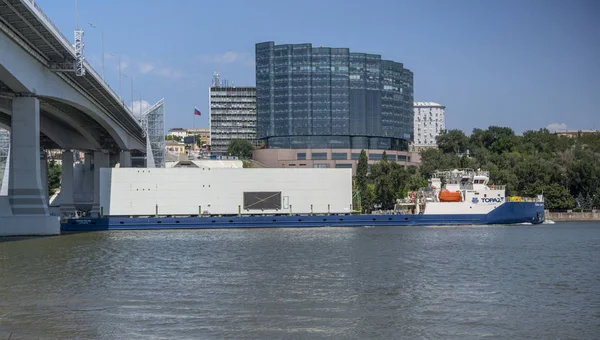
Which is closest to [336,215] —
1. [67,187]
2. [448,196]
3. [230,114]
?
[448,196]

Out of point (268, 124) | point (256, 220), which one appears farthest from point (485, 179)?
point (268, 124)

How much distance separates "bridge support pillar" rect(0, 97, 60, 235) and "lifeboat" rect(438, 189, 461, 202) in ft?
112

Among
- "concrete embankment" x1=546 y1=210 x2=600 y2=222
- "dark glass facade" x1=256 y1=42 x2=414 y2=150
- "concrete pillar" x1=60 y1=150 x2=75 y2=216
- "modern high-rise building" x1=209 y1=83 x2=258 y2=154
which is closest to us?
"concrete pillar" x1=60 y1=150 x2=75 y2=216

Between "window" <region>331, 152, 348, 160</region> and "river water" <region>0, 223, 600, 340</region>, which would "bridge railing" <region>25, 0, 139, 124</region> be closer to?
"river water" <region>0, 223, 600, 340</region>

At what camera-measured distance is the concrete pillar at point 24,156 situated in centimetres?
4600

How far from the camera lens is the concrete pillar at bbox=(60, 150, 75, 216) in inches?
2965

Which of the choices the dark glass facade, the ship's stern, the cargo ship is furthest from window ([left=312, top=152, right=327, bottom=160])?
the ship's stern

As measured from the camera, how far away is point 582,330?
1784 cm

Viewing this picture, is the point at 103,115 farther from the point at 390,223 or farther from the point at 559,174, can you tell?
the point at 559,174

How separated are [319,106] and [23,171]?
7898cm

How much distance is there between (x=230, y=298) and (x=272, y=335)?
5229 mm

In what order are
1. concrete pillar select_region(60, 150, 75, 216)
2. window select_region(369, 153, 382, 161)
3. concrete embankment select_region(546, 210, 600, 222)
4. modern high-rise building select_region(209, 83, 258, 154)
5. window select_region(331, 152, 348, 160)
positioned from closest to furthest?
concrete pillar select_region(60, 150, 75, 216) → concrete embankment select_region(546, 210, 600, 222) → window select_region(331, 152, 348, 160) → window select_region(369, 153, 382, 161) → modern high-rise building select_region(209, 83, 258, 154)

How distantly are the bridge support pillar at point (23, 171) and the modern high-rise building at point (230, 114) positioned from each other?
121 meters

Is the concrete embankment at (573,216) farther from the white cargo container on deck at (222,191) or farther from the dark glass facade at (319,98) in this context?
the dark glass facade at (319,98)
